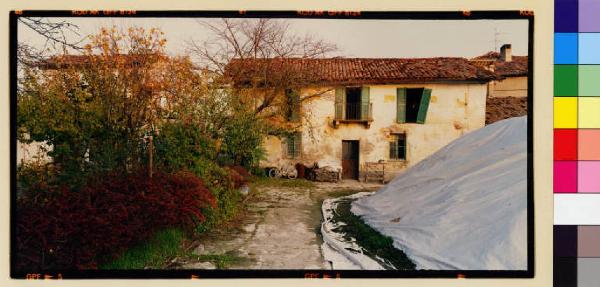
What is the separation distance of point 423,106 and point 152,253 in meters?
3.57

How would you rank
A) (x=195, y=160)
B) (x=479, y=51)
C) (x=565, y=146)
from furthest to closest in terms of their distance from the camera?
(x=195, y=160), (x=479, y=51), (x=565, y=146)

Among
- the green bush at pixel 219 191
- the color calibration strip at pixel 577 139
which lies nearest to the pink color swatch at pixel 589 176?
the color calibration strip at pixel 577 139

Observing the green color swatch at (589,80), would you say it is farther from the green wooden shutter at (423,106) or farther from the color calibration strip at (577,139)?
the green wooden shutter at (423,106)

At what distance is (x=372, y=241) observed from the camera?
153 inches

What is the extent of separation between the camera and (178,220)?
145 inches

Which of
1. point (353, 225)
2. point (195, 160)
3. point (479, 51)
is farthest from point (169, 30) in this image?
point (479, 51)

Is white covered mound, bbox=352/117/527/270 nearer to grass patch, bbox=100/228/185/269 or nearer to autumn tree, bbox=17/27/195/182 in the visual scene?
grass patch, bbox=100/228/185/269

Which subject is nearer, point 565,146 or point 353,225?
point 565,146

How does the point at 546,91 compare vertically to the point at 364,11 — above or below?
below

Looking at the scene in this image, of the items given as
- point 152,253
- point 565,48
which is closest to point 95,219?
point 152,253

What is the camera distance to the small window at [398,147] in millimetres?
4113

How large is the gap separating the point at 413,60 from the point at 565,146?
181 centimetres

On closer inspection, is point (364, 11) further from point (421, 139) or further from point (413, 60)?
point (421, 139)

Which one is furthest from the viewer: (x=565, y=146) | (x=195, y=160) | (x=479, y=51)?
(x=195, y=160)
